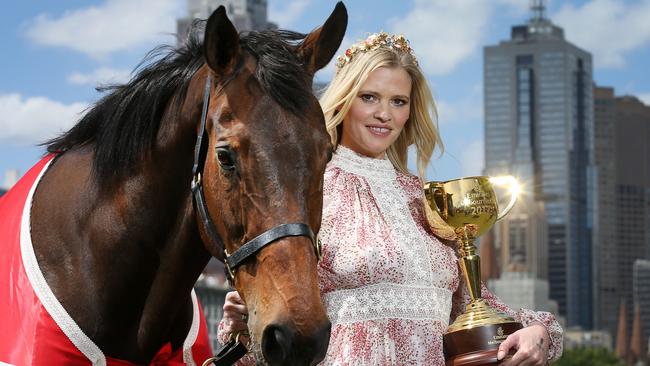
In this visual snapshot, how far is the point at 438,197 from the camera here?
4176 mm

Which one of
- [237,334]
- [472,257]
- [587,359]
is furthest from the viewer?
[587,359]

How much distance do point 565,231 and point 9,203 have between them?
18883cm

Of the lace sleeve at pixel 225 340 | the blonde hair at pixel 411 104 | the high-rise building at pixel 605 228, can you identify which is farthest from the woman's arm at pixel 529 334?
the high-rise building at pixel 605 228

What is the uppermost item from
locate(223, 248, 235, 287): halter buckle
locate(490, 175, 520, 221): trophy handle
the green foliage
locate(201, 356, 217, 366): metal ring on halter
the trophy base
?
locate(490, 175, 520, 221): trophy handle

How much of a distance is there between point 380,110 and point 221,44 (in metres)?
1.27

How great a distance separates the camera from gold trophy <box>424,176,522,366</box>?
3775 millimetres

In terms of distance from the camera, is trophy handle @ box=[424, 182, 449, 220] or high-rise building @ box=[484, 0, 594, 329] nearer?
trophy handle @ box=[424, 182, 449, 220]

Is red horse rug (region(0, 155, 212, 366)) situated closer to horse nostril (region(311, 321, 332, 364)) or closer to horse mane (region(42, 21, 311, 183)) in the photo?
horse mane (region(42, 21, 311, 183))

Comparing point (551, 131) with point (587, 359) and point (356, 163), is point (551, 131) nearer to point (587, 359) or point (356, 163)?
point (587, 359)

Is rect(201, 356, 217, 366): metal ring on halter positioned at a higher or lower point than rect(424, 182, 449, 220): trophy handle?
lower

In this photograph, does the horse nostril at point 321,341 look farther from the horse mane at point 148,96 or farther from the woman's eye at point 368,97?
the woman's eye at point 368,97

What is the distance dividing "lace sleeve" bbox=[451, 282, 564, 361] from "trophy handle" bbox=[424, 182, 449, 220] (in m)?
0.28

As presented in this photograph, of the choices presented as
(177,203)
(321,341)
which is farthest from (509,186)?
(321,341)

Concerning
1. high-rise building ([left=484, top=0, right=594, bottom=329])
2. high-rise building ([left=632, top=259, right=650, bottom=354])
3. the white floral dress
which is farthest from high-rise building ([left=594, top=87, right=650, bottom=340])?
the white floral dress
